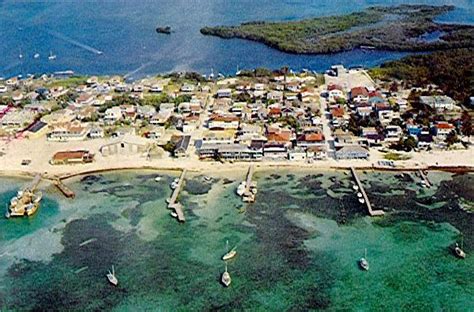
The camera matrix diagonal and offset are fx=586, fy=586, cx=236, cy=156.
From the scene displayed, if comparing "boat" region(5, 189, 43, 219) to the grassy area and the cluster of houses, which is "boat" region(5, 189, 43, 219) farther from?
the grassy area

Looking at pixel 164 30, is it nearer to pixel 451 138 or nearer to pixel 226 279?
pixel 451 138

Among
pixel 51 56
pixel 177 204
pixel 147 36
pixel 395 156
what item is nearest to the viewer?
pixel 177 204

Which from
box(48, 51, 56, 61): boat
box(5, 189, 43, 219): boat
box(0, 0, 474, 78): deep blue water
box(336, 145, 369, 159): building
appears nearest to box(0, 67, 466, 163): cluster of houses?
box(336, 145, 369, 159): building

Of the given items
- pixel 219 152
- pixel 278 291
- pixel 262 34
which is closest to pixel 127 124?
pixel 219 152

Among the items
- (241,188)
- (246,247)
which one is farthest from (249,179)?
(246,247)

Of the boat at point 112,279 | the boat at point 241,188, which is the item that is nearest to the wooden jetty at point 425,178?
the boat at point 241,188
